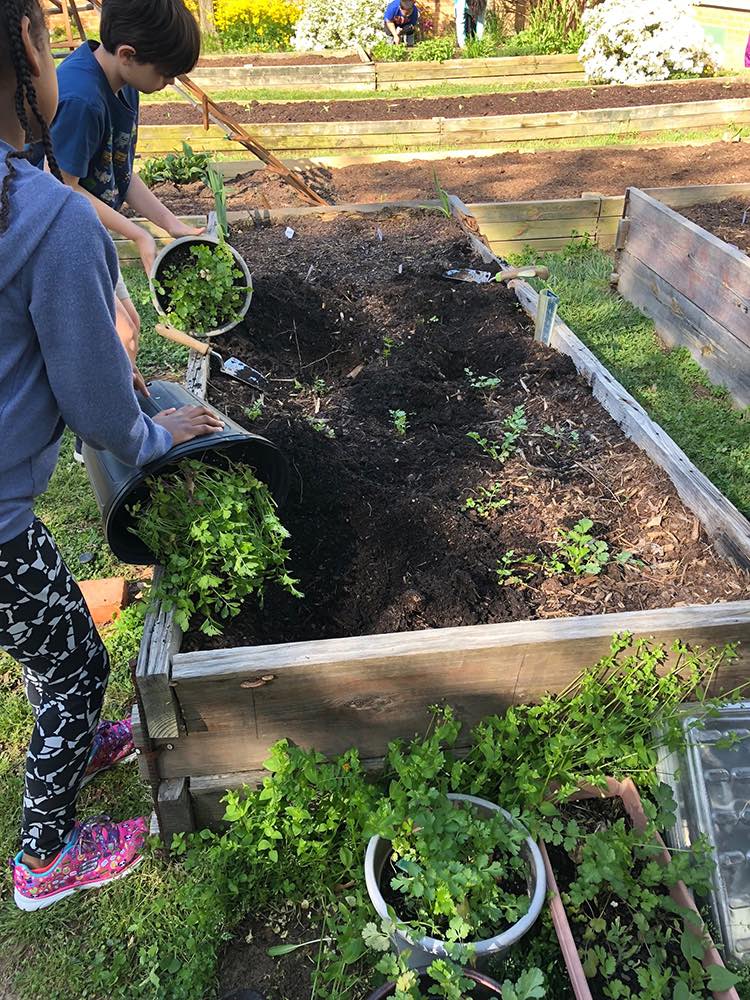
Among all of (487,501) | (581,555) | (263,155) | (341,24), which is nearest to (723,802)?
(581,555)

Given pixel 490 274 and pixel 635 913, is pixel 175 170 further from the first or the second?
pixel 635 913

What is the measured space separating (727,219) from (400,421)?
3.61 metres

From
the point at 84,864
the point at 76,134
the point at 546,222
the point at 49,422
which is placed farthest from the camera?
the point at 546,222

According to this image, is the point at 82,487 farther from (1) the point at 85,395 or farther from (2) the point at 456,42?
(2) the point at 456,42

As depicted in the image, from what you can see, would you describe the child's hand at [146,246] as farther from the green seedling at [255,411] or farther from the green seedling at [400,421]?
the green seedling at [400,421]

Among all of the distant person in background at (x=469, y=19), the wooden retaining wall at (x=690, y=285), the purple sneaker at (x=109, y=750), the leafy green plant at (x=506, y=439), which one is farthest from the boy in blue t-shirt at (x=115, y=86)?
the distant person in background at (x=469, y=19)

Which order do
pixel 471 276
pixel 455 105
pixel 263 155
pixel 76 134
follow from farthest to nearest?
pixel 455 105, pixel 263 155, pixel 471 276, pixel 76 134

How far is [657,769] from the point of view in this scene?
81.0 inches

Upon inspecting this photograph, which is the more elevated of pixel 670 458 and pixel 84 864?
pixel 670 458

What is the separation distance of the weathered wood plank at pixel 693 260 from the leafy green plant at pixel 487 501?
2.09 metres

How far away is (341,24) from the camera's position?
15.4m

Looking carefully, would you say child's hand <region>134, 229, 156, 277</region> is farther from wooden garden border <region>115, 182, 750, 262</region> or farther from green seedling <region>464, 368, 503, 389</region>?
wooden garden border <region>115, 182, 750, 262</region>

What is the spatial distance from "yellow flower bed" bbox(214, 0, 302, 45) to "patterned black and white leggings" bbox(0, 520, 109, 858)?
18.1m

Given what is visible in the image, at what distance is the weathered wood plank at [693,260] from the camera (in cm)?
406
